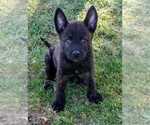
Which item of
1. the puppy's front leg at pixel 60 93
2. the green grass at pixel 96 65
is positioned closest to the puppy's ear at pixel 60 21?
the puppy's front leg at pixel 60 93

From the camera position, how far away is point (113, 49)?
6969 mm

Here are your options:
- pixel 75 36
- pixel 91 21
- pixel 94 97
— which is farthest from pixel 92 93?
pixel 91 21

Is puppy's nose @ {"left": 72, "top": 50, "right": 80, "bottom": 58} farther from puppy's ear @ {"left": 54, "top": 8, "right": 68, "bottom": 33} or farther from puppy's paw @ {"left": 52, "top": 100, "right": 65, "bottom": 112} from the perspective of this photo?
puppy's paw @ {"left": 52, "top": 100, "right": 65, "bottom": 112}

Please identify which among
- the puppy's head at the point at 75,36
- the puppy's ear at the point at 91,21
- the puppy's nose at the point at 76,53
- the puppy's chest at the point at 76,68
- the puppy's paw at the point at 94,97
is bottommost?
the puppy's paw at the point at 94,97

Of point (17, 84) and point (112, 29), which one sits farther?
point (112, 29)

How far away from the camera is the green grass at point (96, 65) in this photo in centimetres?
587

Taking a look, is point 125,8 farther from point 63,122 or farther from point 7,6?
point 63,122

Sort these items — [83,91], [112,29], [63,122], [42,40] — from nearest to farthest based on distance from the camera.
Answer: [63,122] → [83,91] → [42,40] → [112,29]

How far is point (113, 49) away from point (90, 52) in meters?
1.10

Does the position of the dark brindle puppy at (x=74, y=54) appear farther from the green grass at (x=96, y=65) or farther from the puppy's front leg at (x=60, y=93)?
the green grass at (x=96, y=65)

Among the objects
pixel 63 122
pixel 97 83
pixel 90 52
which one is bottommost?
pixel 63 122

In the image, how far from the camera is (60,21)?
5926 millimetres

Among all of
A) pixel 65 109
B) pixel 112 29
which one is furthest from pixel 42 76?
pixel 112 29

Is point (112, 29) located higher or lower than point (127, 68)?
higher
